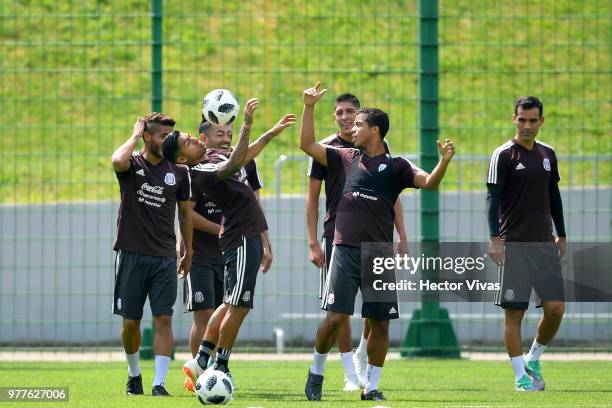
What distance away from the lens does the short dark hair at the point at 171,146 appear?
29.0 feet

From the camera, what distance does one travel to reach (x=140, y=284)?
9141 mm

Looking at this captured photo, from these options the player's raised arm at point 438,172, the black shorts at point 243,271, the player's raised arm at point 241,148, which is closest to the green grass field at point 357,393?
the black shorts at point 243,271

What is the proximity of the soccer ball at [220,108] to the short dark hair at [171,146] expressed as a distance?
1.49 feet

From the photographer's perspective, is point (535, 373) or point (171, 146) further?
point (535, 373)

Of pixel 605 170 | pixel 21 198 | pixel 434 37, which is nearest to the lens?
pixel 434 37

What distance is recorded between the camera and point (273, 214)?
13.5 metres

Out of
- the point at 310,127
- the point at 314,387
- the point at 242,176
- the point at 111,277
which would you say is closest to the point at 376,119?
the point at 310,127

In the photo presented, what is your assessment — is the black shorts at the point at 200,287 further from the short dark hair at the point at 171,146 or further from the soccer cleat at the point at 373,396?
the soccer cleat at the point at 373,396

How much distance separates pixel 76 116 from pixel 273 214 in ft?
19.9

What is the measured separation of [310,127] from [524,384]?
2620 millimetres

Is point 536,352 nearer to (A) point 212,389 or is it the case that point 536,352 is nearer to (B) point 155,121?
(A) point 212,389

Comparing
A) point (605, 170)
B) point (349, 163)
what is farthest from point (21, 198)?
point (349, 163)

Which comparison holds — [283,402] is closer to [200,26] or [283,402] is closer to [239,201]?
[239,201]

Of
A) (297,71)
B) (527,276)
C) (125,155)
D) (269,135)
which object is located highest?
(297,71)
